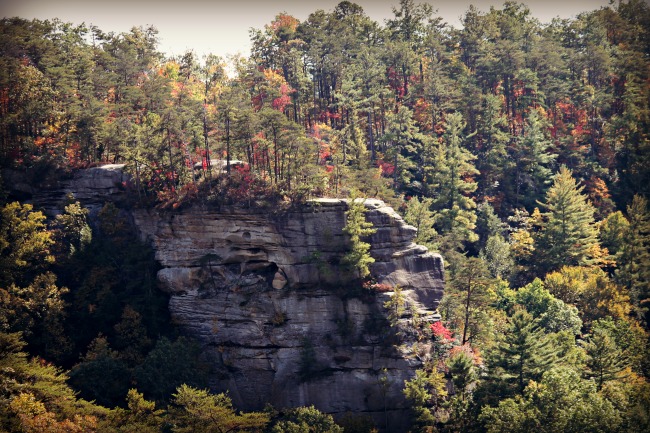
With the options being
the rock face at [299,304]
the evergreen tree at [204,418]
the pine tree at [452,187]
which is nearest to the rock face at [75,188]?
the rock face at [299,304]

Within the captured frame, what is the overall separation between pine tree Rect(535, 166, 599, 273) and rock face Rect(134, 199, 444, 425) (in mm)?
12307

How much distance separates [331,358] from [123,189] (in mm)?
19158

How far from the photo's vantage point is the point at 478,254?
61.2 m

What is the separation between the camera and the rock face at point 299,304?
48312 mm

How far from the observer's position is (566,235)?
56.8m

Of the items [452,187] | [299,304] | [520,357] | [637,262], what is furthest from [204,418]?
[637,262]

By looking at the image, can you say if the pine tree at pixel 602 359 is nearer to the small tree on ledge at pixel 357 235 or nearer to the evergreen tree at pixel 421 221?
the evergreen tree at pixel 421 221

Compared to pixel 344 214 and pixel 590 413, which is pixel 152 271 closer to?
pixel 344 214

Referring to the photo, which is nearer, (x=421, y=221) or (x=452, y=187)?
(x=421, y=221)

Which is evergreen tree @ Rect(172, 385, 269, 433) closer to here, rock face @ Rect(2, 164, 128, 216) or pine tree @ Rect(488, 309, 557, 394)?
pine tree @ Rect(488, 309, 557, 394)

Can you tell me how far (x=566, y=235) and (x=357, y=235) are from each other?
19.1 metres

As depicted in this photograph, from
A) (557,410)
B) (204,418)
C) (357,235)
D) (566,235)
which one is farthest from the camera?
(566,235)

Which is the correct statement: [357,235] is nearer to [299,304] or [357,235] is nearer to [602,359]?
[299,304]

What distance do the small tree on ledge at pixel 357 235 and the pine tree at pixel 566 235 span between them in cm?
1704
